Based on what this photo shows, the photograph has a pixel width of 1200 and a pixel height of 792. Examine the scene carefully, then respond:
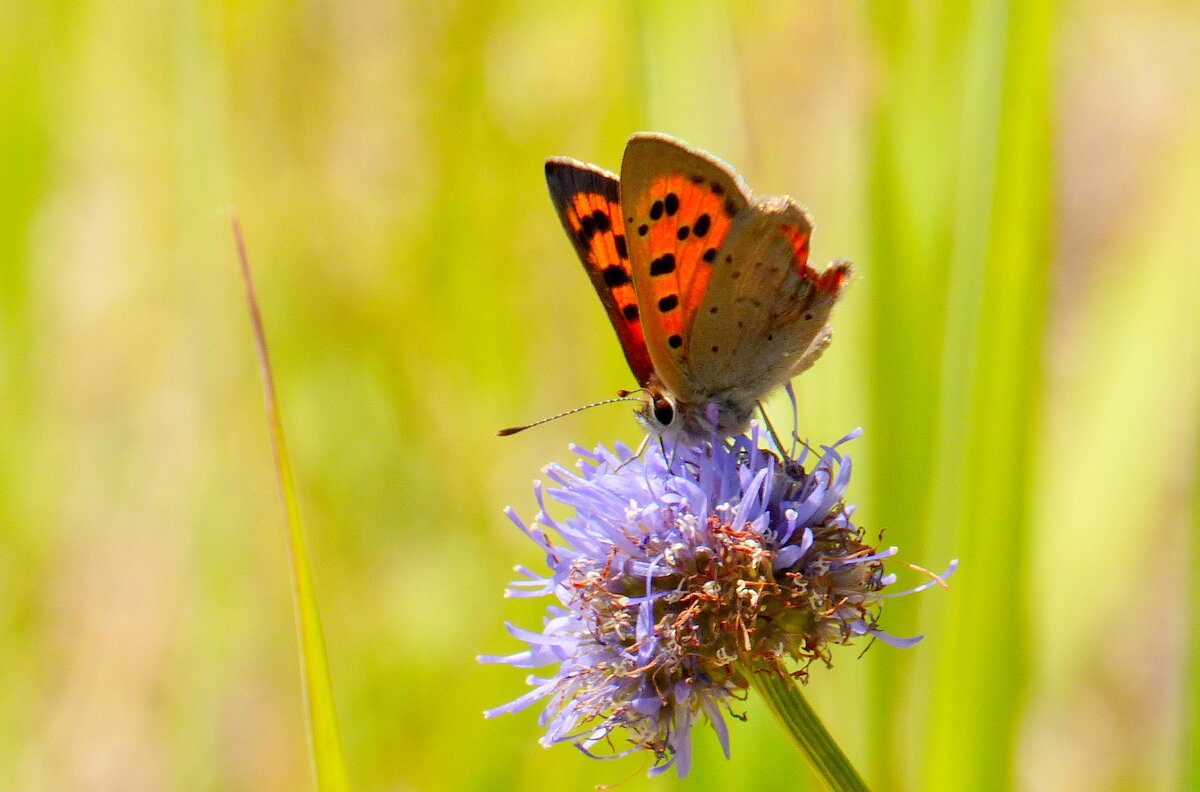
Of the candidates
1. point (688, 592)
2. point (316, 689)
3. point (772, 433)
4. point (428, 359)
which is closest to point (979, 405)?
point (772, 433)

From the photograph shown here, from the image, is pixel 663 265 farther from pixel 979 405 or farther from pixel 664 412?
pixel 979 405

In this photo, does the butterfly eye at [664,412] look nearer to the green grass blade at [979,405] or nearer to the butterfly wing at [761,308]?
the butterfly wing at [761,308]

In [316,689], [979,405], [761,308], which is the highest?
[761,308]

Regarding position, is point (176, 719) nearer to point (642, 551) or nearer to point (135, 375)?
point (135, 375)

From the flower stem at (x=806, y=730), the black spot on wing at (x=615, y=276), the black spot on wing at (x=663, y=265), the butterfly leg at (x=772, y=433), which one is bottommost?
the flower stem at (x=806, y=730)

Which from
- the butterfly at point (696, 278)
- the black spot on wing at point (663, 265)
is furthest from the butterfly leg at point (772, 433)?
the black spot on wing at point (663, 265)

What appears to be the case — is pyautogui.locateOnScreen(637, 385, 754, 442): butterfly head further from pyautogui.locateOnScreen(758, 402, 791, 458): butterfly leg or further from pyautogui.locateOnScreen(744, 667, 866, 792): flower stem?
pyautogui.locateOnScreen(744, 667, 866, 792): flower stem

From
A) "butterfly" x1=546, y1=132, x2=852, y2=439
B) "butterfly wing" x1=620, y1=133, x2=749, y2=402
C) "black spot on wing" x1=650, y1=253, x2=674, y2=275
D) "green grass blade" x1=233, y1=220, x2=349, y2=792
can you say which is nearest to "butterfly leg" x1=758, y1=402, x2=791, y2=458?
"butterfly" x1=546, y1=132, x2=852, y2=439
